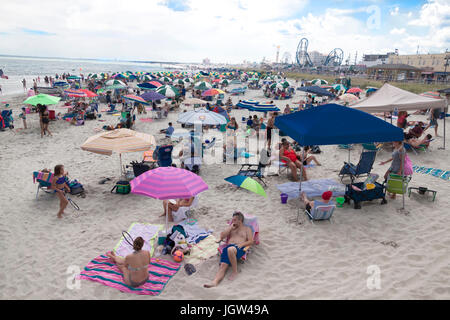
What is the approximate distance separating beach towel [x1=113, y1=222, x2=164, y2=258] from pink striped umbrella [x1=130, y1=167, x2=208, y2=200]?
112 centimetres

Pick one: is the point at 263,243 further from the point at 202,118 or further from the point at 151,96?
the point at 151,96

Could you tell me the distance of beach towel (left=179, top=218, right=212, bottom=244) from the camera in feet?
16.5

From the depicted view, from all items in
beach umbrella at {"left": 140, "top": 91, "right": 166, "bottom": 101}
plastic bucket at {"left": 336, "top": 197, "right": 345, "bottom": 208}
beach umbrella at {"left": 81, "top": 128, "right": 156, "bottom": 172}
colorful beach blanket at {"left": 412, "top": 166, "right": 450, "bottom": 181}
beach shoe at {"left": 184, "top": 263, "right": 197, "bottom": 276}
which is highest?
beach umbrella at {"left": 140, "top": 91, "right": 166, "bottom": 101}

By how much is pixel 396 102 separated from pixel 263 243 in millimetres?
6575

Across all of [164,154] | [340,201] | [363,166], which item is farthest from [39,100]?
[363,166]

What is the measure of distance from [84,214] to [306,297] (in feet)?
16.1

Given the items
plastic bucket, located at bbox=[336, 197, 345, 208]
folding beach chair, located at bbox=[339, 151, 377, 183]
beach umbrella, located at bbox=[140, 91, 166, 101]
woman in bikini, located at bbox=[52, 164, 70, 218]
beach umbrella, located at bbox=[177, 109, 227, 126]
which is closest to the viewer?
woman in bikini, located at bbox=[52, 164, 70, 218]

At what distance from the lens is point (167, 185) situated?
4430 mm

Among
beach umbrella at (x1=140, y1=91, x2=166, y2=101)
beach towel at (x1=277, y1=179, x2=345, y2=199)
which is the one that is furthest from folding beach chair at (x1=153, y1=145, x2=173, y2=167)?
beach umbrella at (x1=140, y1=91, x2=166, y2=101)

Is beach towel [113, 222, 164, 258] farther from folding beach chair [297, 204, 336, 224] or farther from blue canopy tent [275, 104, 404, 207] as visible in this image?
blue canopy tent [275, 104, 404, 207]

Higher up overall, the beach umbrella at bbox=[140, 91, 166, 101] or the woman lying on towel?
the beach umbrella at bbox=[140, 91, 166, 101]

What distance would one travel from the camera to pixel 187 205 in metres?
5.74

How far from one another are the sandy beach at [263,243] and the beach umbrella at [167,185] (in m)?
1.22
